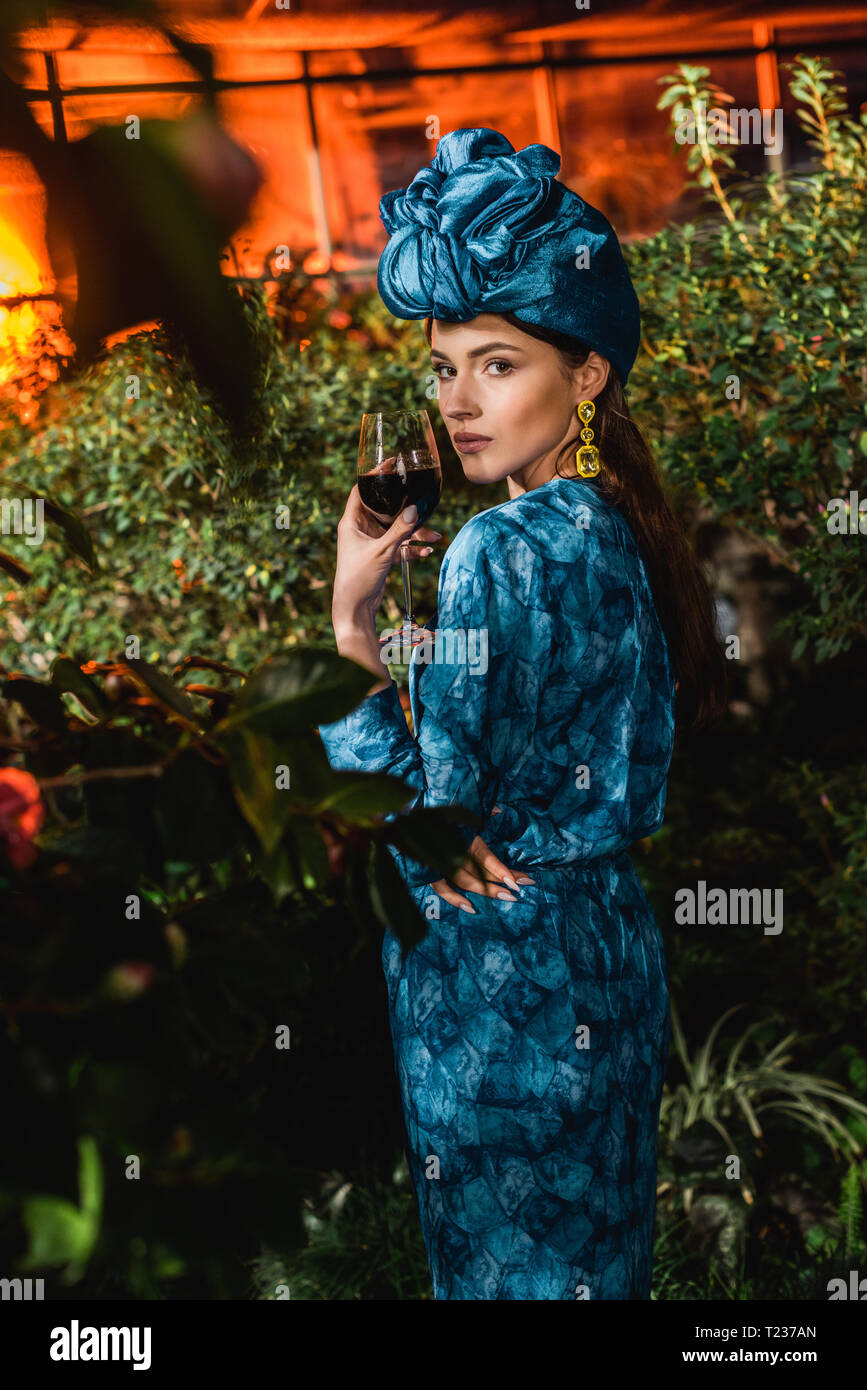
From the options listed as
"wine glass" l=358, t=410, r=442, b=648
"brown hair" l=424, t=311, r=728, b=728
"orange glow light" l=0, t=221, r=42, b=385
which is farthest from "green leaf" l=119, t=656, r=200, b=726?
"brown hair" l=424, t=311, r=728, b=728

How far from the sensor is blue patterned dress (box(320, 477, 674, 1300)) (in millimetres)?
1341

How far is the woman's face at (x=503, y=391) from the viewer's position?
4.72 feet

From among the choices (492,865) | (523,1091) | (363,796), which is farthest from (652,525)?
(363,796)


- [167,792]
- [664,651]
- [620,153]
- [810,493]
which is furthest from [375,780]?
[620,153]

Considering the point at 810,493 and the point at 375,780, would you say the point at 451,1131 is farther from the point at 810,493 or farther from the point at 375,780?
the point at 810,493

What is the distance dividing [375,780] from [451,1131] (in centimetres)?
86

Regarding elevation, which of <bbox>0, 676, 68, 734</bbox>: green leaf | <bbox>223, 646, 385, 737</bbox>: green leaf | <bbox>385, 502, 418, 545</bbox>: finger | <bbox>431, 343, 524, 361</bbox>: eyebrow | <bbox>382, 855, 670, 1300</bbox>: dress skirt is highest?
<bbox>431, 343, 524, 361</bbox>: eyebrow

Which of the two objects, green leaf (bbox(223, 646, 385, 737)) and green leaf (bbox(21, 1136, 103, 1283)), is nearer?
green leaf (bbox(21, 1136, 103, 1283))

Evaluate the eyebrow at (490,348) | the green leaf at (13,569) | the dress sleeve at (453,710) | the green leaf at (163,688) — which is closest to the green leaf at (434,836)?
the green leaf at (163,688)

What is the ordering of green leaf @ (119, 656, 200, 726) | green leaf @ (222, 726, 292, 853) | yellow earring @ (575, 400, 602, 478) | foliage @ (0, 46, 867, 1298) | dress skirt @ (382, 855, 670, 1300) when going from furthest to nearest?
foliage @ (0, 46, 867, 1298) < yellow earring @ (575, 400, 602, 478) < dress skirt @ (382, 855, 670, 1300) < green leaf @ (119, 656, 200, 726) < green leaf @ (222, 726, 292, 853)

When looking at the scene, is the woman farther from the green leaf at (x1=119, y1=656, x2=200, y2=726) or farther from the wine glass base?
the green leaf at (x1=119, y1=656, x2=200, y2=726)

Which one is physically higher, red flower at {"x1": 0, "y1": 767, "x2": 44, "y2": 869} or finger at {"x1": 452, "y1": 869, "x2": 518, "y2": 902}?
red flower at {"x1": 0, "y1": 767, "x2": 44, "y2": 869}

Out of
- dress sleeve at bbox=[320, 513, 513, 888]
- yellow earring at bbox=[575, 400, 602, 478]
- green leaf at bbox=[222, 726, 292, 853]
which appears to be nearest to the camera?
green leaf at bbox=[222, 726, 292, 853]

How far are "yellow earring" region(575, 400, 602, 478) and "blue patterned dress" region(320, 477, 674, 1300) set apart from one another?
0.06 metres
